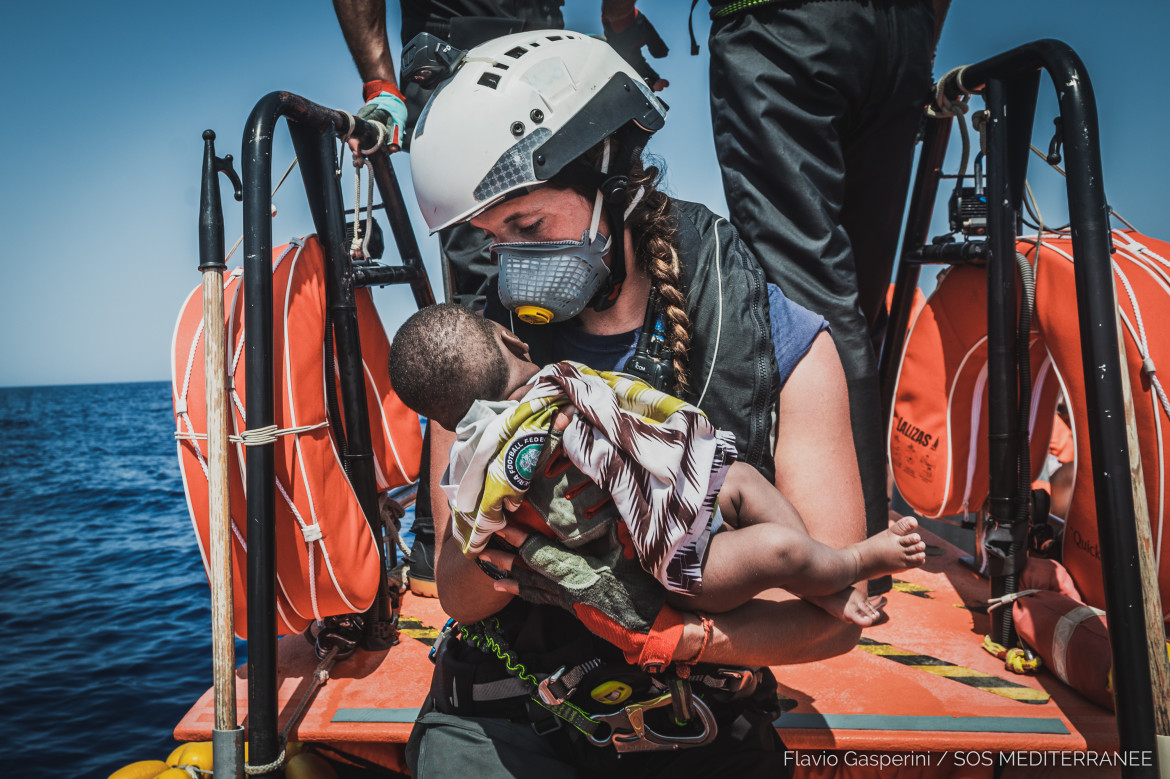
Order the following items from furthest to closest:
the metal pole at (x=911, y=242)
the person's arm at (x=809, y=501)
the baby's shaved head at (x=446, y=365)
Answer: the metal pole at (x=911, y=242) < the baby's shaved head at (x=446, y=365) < the person's arm at (x=809, y=501)

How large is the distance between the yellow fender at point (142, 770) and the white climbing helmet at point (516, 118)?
2202 mm

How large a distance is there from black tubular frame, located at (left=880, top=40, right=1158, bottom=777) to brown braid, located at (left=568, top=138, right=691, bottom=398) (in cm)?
113

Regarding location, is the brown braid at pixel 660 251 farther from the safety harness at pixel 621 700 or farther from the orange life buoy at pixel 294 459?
the orange life buoy at pixel 294 459

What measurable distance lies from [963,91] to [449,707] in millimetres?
2742

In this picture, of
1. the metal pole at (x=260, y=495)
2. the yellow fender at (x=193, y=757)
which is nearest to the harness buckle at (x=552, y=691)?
the metal pole at (x=260, y=495)

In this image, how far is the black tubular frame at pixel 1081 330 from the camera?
1.87 meters

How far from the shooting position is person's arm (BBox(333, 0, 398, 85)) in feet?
10.2

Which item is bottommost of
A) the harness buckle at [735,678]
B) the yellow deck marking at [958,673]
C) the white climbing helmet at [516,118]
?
the yellow deck marking at [958,673]

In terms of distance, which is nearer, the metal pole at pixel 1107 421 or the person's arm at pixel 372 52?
the metal pole at pixel 1107 421

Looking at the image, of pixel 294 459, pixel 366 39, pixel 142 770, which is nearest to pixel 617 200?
pixel 294 459

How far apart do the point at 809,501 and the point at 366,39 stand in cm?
272

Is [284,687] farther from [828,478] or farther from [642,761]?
[828,478]

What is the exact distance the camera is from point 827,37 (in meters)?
2.40

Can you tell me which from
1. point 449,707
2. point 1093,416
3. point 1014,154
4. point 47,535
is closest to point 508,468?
point 449,707
